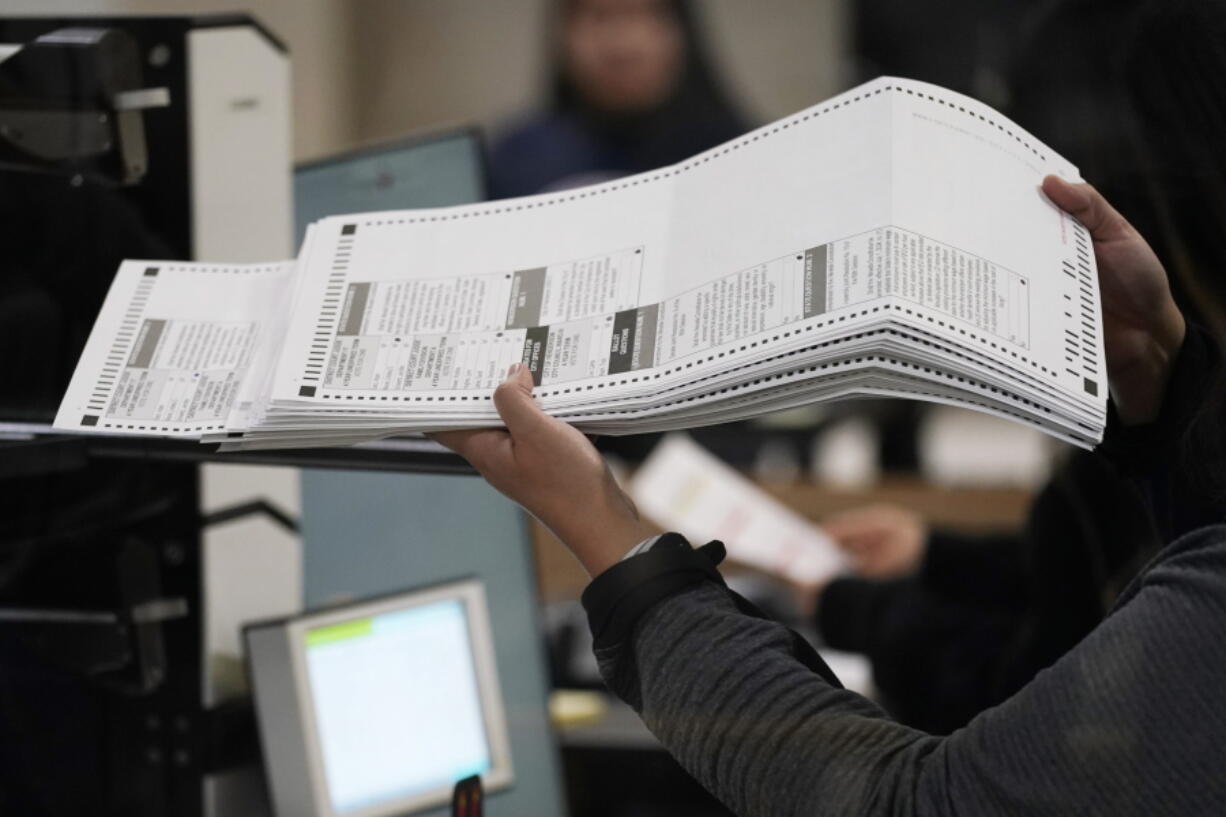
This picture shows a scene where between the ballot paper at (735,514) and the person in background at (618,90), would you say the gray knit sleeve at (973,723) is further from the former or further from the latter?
the person in background at (618,90)

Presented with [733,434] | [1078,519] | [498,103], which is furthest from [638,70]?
[1078,519]

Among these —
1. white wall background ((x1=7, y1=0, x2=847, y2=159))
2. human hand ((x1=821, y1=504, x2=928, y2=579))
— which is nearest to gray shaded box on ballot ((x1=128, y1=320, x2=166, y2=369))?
human hand ((x1=821, y1=504, x2=928, y2=579))

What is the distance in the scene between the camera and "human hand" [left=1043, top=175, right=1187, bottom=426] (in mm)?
594

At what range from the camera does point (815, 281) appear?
1.77ft

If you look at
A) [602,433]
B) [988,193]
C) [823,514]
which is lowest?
[823,514]

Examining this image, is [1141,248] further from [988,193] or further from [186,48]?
[186,48]

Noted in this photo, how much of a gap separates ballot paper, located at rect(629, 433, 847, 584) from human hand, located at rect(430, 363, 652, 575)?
75cm

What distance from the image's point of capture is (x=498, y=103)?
312cm

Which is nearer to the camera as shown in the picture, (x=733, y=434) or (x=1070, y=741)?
(x=1070, y=741)

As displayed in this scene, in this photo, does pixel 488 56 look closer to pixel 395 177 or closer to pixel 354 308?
pixel 395 177

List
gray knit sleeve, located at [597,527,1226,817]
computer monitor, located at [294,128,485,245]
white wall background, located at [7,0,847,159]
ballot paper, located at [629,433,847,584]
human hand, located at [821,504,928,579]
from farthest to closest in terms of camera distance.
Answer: white wall background, located at [7,0,847,159]
human hand, located at [821,504,928,579]
ballot paper, located at [629,433,847,584]
computer monitor, located at [294,128,485,245]
gray knit sleeve, located at [597,527,1226,817]

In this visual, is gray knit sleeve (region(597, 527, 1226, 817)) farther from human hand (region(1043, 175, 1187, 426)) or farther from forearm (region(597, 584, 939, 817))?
human hand (region(1043, 175, 1187, 426))

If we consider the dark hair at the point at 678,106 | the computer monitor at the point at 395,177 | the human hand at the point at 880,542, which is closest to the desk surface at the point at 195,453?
the computer monitor at the point at 395,177

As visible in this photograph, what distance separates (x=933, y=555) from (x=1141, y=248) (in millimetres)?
825
